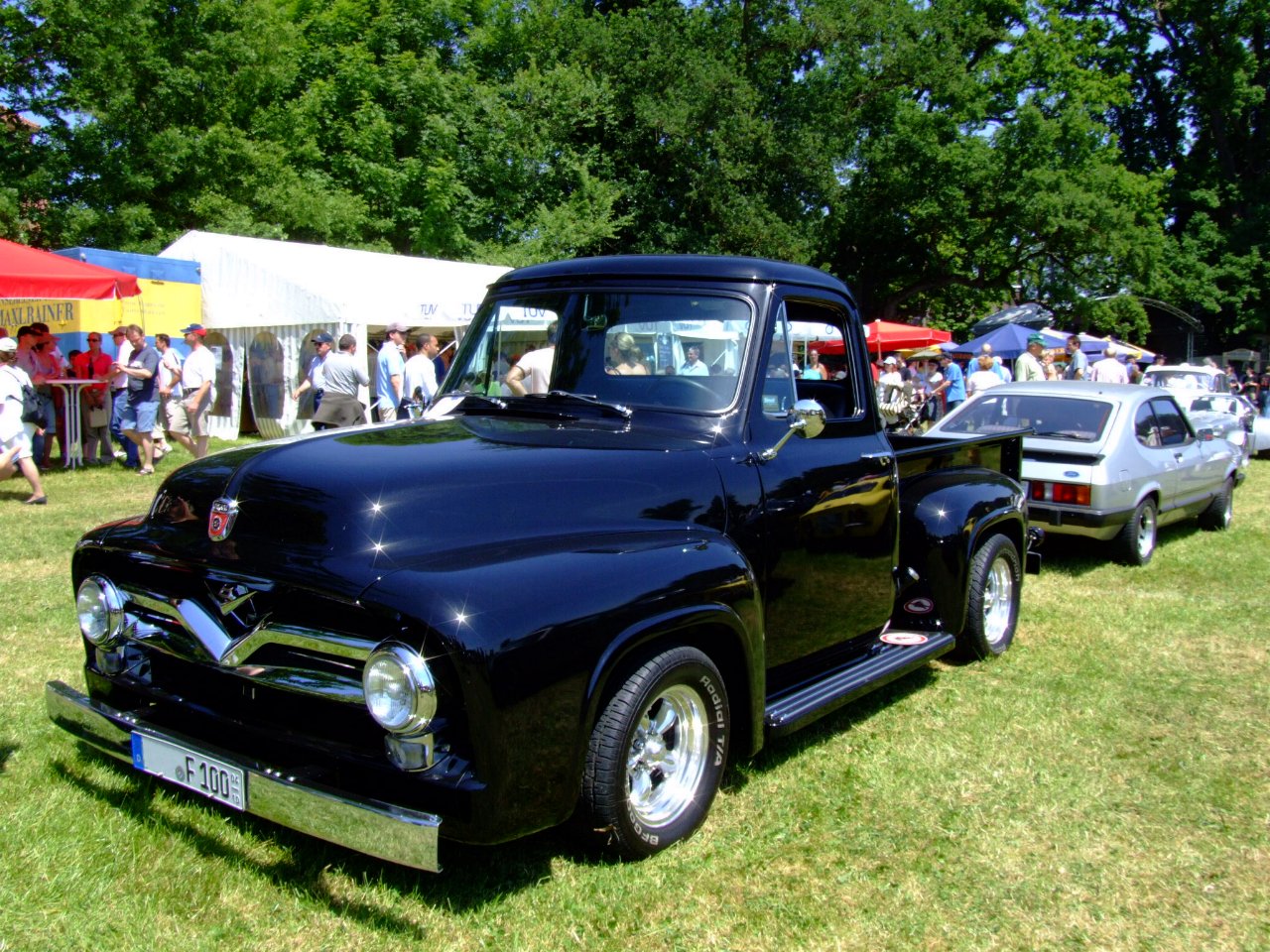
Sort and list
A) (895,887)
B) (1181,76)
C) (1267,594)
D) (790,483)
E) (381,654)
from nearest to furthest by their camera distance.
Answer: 1. (381,654)
2. (895,887)
3. (790,483)
4. (1267,594)
5. (1181,76)

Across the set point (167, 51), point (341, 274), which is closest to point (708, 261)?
point (341, 274)

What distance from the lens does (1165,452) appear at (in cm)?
948

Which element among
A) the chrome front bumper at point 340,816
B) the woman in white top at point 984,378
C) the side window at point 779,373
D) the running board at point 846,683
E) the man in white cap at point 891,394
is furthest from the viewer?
the man in white cap at point 891,394

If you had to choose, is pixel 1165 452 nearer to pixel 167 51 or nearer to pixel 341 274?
pixel 341 274

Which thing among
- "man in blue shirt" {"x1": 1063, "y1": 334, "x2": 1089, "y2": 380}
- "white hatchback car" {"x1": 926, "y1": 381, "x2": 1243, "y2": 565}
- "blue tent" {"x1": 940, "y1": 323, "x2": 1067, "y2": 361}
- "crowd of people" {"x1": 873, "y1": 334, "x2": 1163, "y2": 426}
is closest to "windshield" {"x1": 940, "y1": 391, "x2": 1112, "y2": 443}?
"white hatchback car" {"x1": 926, "y1": 381, "x2": 1243, "y2": 565}

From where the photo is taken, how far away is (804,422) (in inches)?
165

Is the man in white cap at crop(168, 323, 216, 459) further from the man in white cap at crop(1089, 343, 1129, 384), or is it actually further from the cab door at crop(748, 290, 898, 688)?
the man in white cap at crop(1089, 343, 1129, 384)

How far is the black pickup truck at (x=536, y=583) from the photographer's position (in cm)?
286

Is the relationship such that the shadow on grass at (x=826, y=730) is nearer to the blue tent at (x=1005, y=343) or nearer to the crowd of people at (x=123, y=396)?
the crowd of people at (x=123, y=396)

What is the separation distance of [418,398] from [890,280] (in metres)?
33.8

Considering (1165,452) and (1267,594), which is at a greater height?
(1165,452)

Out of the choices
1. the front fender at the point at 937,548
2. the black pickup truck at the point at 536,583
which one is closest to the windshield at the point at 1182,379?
the front fender at the point at 937,548

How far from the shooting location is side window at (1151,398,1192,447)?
31.7 ft

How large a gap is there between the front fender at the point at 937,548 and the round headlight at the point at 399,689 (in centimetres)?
333
